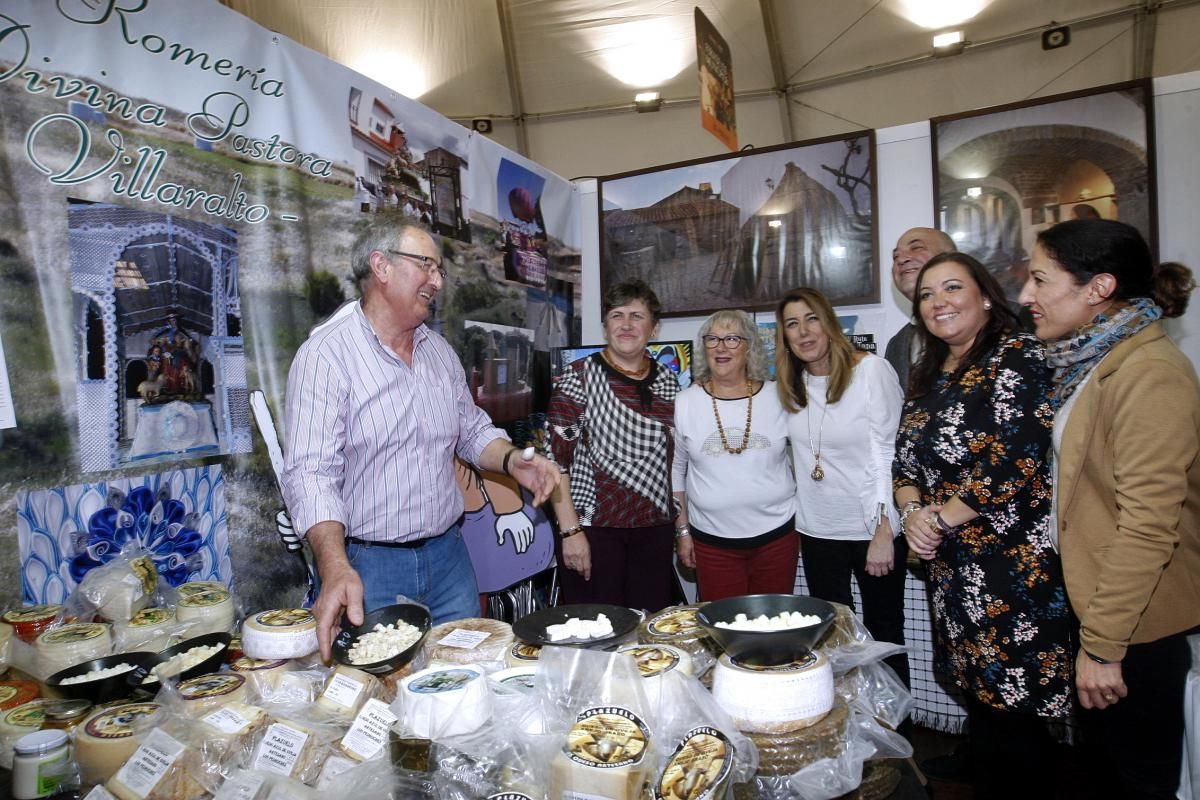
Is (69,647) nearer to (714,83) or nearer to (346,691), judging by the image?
(346,691)

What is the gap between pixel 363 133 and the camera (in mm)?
2865

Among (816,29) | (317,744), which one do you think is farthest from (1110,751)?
(816,29)

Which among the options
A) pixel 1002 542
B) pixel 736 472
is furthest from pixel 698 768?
pixel 736 472

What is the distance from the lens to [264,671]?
1318 millimetres

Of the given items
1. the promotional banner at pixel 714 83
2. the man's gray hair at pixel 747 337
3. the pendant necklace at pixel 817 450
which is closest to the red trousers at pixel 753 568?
the pendant necklace at pixel 817 450

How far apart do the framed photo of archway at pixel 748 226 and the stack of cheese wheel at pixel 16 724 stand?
3418 mm

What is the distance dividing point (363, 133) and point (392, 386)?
1.46 m

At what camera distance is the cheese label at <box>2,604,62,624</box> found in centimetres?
163

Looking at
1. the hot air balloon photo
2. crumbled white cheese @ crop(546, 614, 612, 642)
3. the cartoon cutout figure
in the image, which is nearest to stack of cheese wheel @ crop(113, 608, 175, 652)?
crumbled white cheese @ crop(546, 614, 612, 642)

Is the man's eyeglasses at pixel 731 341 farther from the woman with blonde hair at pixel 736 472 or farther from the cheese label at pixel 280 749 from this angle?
the cheese label at pixel 280 749

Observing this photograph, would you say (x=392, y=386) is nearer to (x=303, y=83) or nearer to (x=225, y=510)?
(x=225, y=510)

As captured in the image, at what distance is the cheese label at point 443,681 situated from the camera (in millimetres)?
1081

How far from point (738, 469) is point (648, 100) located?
5709mm

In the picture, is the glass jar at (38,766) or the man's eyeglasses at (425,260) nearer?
the glass jar at (38,766)
